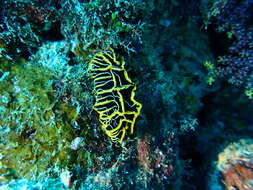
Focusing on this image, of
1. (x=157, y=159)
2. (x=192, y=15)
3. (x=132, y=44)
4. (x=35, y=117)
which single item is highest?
(x=192, y=15)

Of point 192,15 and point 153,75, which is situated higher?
point 192,15

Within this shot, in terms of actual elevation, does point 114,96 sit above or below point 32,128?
above

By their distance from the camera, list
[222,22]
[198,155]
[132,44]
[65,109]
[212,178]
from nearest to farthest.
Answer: [65,109] < [132,44] < [222,22] < [212,178] < [198,155]

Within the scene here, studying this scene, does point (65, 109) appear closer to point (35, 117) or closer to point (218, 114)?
point (35, 117)

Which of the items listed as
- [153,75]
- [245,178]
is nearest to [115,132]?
[153,75]

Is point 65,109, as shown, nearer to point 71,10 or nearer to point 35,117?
point 35,117

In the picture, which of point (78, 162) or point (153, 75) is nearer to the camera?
point (78, 162)

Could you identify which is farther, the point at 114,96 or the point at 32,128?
the point at 32,128

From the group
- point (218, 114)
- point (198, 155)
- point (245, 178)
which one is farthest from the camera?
point (218, 114)
